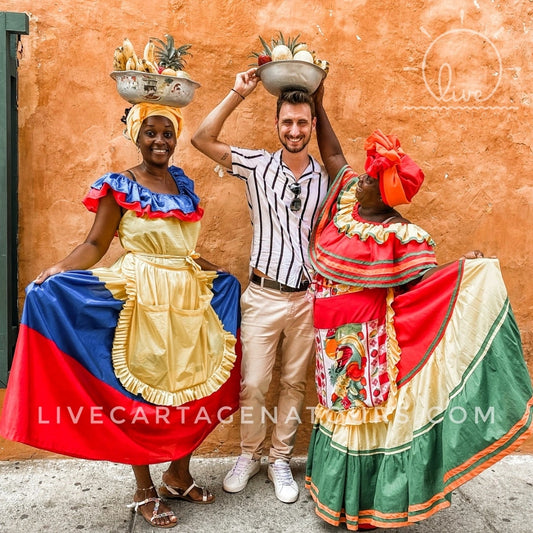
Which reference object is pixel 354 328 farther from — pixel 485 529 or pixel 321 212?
pixel 485 529

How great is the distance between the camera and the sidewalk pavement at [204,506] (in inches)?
119

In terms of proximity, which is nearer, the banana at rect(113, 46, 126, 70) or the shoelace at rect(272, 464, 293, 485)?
the banana at rect(113, 46, 126, 70)

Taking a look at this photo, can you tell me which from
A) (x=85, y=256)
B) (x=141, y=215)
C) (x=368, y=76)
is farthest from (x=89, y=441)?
(x=368, y=76)

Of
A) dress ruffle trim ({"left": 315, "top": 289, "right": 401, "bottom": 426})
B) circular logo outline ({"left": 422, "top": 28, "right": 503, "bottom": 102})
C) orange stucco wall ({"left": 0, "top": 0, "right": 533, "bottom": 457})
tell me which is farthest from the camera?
circular logo outline ({"left": 422, "top": 28, "right": 503, "bottom": 102})

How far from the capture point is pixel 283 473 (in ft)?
11.2

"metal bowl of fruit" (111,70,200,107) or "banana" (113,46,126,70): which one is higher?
"banana" (113,46,126,70)

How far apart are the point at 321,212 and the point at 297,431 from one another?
5.07 feet

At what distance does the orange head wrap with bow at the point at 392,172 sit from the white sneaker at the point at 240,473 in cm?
180

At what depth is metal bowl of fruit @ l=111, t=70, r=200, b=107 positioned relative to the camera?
288cm

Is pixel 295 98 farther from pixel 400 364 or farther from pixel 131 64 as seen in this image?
pixel 400 364

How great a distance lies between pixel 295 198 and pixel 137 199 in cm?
91

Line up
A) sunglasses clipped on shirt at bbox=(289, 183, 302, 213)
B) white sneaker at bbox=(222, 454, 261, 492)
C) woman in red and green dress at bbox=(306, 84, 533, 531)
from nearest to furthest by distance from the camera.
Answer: woman in red and green dress at bbox=(306, 84, 533, 531), sunglasses clipped on shirt at bbox=(289, 183, 302, 213), white sneaker at bbox=(222, 454, 261, 492)

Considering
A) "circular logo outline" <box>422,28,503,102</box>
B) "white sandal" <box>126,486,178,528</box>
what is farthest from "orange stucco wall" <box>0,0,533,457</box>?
"white sandal" <box>126,486,178,528</box>

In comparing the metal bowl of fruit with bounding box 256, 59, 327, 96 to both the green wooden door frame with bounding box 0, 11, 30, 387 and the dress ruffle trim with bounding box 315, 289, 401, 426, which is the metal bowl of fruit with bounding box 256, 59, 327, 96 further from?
the green wooden door frame with bounding box 0, 11, 30, 387
